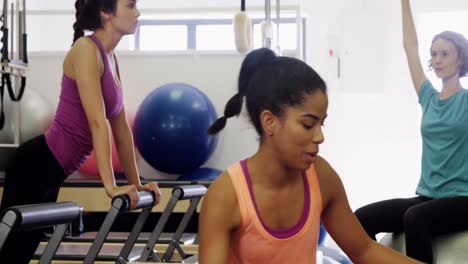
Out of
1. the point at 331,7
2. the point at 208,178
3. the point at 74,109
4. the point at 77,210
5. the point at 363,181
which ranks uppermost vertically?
the point at 331,7

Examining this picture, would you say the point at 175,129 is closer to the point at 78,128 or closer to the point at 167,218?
the point at 167,218

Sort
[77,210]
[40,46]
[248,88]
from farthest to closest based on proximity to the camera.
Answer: [40,46]
[77,210]
[248,88]

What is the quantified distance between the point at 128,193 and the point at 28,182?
286 mm

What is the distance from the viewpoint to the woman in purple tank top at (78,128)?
1.94m

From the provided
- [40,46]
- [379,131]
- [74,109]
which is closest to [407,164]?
[379,131]

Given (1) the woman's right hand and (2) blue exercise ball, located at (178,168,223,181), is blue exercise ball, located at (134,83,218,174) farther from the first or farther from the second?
(1) the woman's right hand

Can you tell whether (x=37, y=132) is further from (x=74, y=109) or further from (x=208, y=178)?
(x=74, y=109)

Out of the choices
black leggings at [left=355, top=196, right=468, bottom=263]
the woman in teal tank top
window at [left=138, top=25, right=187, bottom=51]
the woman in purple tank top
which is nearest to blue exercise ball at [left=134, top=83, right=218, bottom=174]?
the woman in teal tank top

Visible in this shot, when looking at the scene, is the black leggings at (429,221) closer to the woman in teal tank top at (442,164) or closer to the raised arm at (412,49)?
the woman in teal tank top at (442,164)

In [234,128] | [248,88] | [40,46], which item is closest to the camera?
[248,88]

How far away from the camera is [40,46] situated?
758cm

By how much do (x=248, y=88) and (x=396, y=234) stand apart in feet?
4.58

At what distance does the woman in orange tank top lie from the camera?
1388 mm

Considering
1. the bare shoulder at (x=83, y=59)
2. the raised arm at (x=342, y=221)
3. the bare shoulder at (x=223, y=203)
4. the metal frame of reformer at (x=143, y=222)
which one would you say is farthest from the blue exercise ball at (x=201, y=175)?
the bare shoulder at (x=223, y=203)
